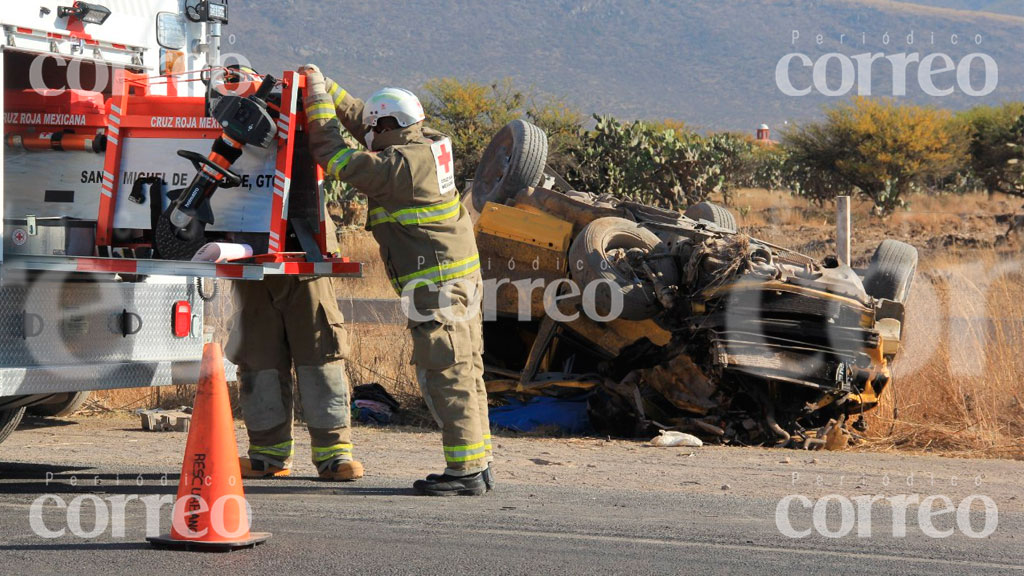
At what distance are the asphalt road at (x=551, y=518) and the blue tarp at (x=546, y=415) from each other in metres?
0.95

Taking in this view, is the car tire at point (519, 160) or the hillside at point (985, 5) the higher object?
the hillside at point (985, 5)

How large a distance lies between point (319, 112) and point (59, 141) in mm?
2136

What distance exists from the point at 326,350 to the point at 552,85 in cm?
9068

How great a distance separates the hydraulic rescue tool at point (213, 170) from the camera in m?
6.12

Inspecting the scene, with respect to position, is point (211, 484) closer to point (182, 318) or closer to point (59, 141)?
point (182, 318)

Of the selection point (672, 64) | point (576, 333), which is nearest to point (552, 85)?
point (672, 64)

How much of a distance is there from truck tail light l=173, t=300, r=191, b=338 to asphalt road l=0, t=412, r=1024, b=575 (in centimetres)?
80

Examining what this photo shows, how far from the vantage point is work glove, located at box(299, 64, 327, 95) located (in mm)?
6207

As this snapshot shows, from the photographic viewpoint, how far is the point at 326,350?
6.64 meters

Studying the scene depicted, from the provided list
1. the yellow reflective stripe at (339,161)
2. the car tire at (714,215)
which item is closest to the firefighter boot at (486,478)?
the yellow reflective stripe at (339,161)

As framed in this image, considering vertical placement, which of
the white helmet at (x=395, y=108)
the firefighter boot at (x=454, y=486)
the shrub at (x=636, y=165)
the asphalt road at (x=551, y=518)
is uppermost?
the shrub at (x=636, y=165)

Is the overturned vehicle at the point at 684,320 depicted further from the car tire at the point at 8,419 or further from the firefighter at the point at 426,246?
the car tire at the point at 8,419

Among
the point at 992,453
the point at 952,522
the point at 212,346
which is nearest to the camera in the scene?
the point at 212,346

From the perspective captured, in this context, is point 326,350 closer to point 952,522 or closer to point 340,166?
point 340,166
